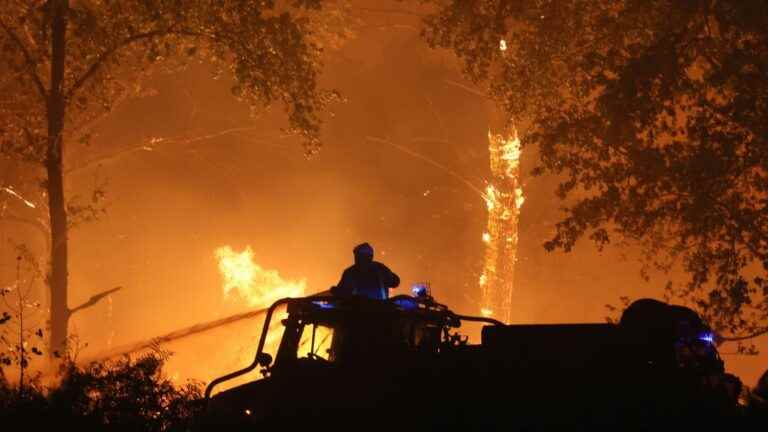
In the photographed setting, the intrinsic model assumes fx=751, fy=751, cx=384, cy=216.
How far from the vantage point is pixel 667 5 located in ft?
41.6

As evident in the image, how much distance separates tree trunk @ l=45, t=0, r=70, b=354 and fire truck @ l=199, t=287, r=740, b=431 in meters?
9.66

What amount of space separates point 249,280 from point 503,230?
1366 centimetres

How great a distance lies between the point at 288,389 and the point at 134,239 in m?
36.8

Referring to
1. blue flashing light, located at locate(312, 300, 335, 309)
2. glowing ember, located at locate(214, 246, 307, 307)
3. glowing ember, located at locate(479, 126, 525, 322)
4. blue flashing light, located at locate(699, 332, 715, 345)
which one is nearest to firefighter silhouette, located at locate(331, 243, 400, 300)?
blue flashing light, located at locate(312, 300, 335, 309)

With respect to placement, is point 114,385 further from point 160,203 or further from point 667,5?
point 160,203

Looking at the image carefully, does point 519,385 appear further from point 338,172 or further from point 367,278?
point 338,172

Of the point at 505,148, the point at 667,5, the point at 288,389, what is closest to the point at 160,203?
the point at 505,148

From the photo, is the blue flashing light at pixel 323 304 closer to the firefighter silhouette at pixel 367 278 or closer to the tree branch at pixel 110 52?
the firefighter silhouette at pixel 367 278

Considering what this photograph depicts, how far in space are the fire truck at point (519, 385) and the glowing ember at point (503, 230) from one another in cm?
2531

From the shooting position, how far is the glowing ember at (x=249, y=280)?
37.5 m

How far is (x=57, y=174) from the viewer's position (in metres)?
15.4

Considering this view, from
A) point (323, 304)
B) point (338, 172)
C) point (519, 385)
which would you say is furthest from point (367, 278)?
point (338, 172)

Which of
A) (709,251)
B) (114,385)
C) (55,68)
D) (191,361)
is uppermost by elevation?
(55,68)

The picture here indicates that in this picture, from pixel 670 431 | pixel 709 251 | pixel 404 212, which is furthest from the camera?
pixel 404 212
